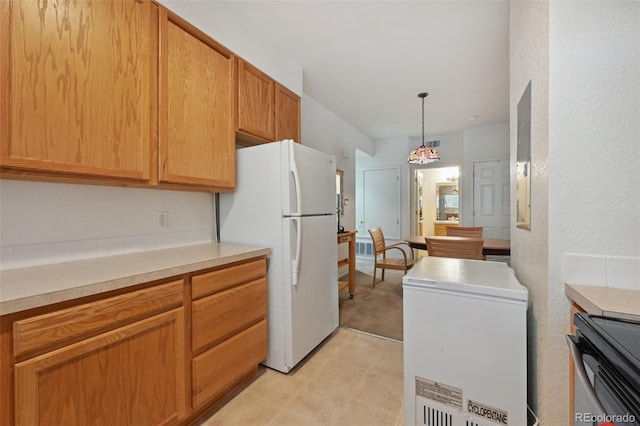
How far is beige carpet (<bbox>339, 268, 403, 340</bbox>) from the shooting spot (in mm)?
2586

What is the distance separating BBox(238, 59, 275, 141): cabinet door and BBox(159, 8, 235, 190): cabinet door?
9 centimetres

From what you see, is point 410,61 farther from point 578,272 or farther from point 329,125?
point 578,272

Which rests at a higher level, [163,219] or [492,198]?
[492,198]

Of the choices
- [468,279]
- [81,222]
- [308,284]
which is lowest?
[308,284]

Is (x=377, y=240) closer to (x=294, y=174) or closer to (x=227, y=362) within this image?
(x=294, y=174)

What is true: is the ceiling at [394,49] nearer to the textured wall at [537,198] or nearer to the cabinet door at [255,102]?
the cabinet door at [255,102]

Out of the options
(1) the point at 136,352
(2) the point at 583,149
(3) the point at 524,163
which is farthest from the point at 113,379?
(3) the point at 524,163

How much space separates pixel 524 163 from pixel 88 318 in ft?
6.78

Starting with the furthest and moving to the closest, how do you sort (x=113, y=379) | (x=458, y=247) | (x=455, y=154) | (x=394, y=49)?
1. (x=455, y=154)
2. (x=458, y=247)
3. (x=394, y=49)
4. (x=113, y=379)

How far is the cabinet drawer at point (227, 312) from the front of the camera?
4.63 feet

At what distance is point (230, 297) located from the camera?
1573 mm

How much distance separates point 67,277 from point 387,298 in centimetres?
313

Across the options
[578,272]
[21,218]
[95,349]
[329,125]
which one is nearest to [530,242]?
[578,272]

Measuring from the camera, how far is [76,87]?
1.19m
